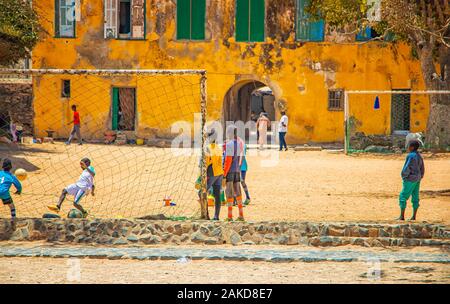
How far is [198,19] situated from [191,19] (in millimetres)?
235

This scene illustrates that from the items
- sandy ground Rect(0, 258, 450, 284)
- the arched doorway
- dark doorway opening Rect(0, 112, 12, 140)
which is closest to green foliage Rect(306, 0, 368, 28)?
the arched doorway

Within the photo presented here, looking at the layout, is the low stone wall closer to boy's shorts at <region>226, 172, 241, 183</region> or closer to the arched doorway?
boy's shorts at <region>226, 172, 241, 183</region>

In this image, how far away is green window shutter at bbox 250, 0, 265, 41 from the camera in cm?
3228

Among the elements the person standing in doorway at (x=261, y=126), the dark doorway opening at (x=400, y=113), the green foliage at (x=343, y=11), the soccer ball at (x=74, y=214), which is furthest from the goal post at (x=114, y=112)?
the soccer ball at (x=74, y=214)

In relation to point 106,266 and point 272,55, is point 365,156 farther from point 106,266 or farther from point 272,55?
point 106,266

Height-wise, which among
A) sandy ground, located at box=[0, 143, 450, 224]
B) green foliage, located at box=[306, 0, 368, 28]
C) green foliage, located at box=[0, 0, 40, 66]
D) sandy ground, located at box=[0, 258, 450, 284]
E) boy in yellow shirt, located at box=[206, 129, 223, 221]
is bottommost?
sandy ground, located at box=[0, 258, 450, 284]

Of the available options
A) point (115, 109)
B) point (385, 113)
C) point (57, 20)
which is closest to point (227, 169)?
point (385, 113)

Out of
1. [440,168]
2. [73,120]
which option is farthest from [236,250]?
[73,120]

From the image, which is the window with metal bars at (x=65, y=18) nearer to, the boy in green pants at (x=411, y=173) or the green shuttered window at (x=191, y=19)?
the green shuttered window at (x=191, y=19)

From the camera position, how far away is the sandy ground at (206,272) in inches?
420

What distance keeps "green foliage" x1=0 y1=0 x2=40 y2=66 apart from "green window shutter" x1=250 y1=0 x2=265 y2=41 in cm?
779

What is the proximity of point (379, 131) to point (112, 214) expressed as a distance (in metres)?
18.0

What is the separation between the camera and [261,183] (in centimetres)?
2103

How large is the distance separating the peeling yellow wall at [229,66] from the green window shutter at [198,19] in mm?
203
